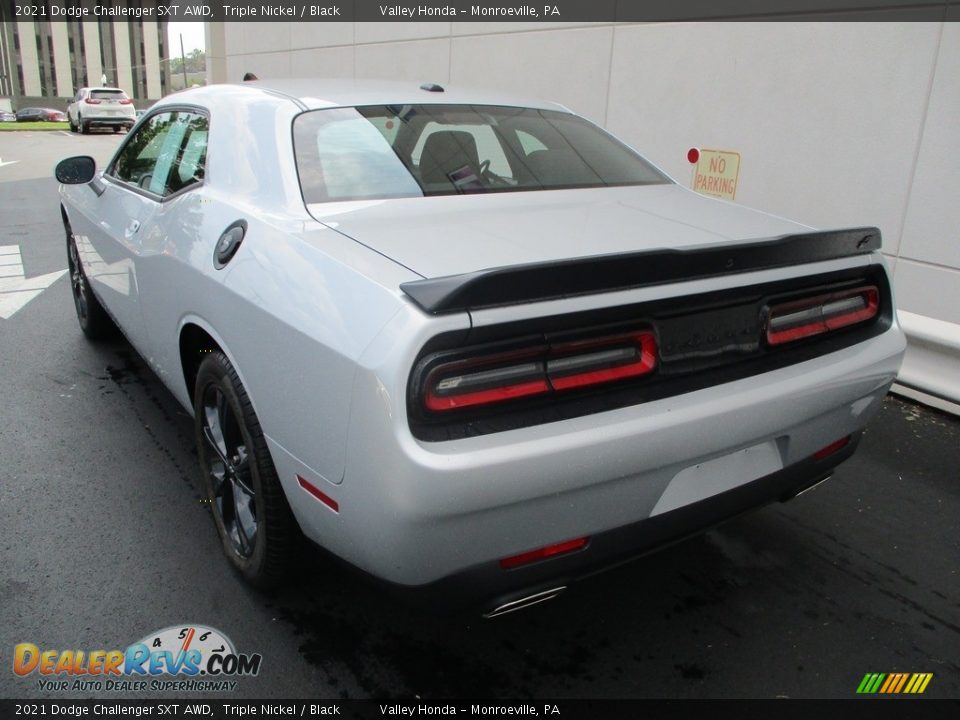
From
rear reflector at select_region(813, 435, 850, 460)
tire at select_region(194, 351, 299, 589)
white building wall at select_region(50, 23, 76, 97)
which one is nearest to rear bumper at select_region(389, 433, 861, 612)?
rear reflector at select_region(813, 435, 850, 460)

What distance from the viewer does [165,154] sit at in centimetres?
345

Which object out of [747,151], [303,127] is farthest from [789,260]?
[747,151]

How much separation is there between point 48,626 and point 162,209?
5.16 feet

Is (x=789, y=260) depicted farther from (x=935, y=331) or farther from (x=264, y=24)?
(x=264, y=24)

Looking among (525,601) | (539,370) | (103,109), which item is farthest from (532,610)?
(103,109)

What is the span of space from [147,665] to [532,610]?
1182mm

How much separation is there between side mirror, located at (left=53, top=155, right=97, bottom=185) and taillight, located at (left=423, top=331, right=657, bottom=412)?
10.4 feet

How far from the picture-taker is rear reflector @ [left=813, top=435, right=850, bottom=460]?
244 cm

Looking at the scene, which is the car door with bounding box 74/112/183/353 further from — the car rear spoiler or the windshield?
the car rear spoiler

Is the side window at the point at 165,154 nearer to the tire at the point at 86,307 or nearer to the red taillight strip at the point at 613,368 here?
the tire at the point at 86,307

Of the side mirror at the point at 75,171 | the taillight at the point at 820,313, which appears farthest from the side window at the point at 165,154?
the taillight at the point at 820,313

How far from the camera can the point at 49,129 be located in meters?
34.0

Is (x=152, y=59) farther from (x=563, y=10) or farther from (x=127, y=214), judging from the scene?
(x=127, y=214)

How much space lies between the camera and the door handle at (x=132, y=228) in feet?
10.8
